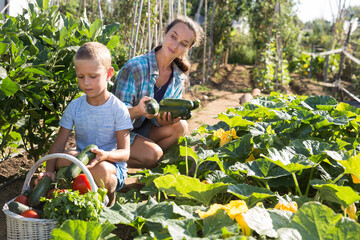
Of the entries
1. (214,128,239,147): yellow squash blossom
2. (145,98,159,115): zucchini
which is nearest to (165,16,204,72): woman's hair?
(214,128,239,147): yellow squash blossom

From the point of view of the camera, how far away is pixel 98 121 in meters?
2.62

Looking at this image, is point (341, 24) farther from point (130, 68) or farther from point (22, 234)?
point (22, 234)

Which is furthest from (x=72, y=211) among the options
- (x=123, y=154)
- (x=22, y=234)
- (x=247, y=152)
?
(x=247, y=152)

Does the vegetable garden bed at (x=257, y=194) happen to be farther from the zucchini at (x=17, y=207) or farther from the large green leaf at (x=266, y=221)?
the zucchini at (x=17, y=207)

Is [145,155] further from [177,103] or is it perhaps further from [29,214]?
[29,214]

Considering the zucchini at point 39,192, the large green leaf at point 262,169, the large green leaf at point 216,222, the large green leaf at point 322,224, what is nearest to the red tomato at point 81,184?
the zucchini at point 39,192

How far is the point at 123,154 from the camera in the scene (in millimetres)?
2557

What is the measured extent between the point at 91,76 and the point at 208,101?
549 cm

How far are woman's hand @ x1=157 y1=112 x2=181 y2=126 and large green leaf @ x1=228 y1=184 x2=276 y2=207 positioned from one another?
3.95 feet

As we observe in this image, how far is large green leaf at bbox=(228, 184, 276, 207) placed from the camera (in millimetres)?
2018

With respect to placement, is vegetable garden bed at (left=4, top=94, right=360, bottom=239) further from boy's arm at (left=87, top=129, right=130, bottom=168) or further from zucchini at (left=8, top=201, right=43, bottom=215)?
zucchini at (left=8, top=201, right=43, bottom=215)

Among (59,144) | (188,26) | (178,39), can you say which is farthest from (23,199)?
(188,26)

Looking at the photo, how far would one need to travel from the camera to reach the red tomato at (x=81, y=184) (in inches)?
85.4

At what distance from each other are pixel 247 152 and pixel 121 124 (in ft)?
2.87
